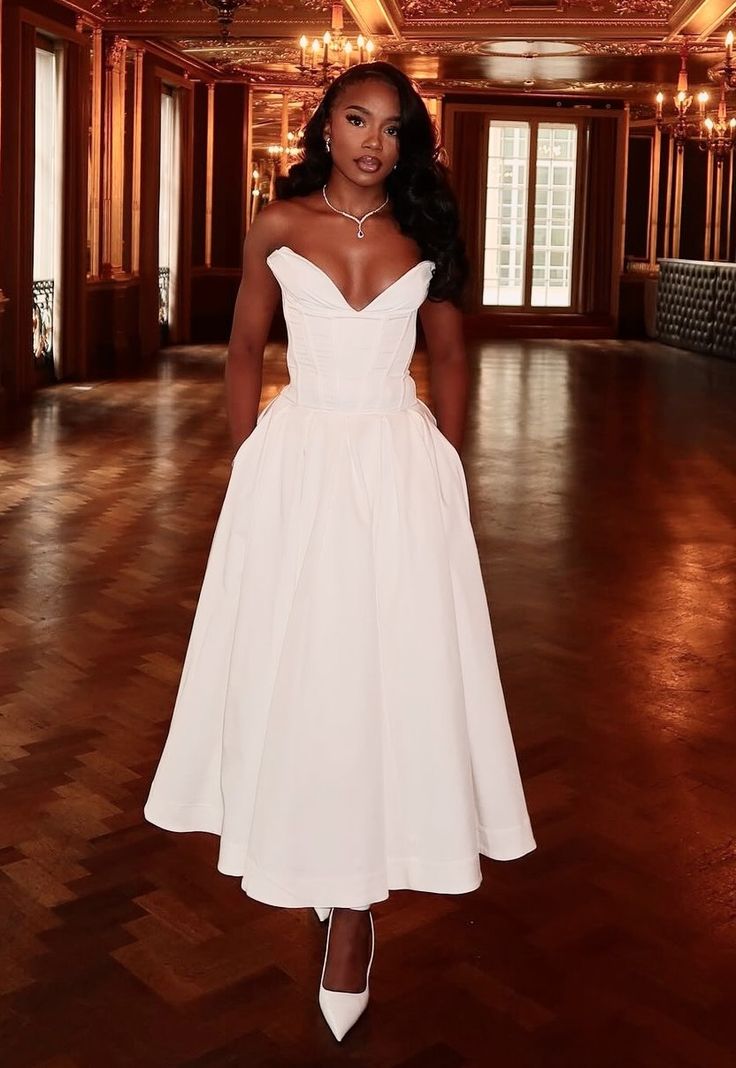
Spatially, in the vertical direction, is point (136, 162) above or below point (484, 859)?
above

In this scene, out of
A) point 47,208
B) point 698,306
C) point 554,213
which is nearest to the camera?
point 47,208

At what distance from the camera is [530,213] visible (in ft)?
59.8

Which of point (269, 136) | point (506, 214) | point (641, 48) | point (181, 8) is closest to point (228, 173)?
point (269, 136)

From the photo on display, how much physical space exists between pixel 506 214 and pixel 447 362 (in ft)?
54.4

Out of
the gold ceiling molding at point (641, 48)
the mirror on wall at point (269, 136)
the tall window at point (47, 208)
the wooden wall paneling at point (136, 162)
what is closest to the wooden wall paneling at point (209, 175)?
the mirror on wall at point (269, 136)

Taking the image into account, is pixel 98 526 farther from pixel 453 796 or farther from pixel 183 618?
pixel 453 796

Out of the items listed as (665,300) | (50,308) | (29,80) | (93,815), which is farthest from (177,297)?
(93,815)

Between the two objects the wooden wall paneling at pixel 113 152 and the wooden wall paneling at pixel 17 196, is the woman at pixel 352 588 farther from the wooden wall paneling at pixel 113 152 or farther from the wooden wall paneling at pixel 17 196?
the wooden wall paneling at pixel 113 152

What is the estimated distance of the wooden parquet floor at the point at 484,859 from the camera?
2000 mm

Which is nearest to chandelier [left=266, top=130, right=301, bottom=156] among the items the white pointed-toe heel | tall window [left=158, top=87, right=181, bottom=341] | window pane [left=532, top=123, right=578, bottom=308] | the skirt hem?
tall window [left=158, top=87, right=181, bottom=341]

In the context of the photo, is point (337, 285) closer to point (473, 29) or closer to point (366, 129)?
point (366, 129)

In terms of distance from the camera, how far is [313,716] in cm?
198

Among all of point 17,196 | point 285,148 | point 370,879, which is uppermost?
point 285,148

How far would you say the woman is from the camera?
1984 mm
